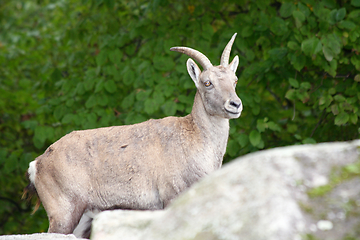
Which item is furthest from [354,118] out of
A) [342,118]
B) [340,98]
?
[340,98]

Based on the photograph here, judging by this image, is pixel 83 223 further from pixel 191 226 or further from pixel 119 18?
pixel 119 18

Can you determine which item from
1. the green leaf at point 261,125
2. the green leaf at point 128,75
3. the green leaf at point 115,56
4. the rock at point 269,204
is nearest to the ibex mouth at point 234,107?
the rock at point 269,204

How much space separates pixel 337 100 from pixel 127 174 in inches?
151

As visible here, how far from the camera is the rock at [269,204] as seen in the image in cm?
230

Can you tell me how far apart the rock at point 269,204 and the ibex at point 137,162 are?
2.03 m

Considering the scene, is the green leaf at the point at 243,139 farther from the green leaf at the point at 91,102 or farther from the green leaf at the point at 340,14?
the green leaf at the point at 91,102

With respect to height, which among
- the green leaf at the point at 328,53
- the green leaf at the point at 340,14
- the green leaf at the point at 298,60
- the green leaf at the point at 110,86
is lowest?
the green leaf at the point at 110,86

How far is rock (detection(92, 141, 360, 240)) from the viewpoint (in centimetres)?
230

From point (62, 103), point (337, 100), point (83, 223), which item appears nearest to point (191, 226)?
point (83, 223)

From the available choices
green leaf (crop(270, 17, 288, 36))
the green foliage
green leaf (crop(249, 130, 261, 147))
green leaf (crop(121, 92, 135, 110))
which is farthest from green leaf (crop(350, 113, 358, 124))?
green leaf (crop(121, 92, 135, 110))

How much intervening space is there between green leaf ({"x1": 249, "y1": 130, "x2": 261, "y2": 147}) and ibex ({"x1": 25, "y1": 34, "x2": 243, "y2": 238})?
1.80 metres

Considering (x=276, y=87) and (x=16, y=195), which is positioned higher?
(x=276, y=87)

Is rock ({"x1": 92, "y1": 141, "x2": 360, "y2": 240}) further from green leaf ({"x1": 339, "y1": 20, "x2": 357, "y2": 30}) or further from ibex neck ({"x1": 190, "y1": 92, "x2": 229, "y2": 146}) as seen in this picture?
green leaf ({"x1": 339, "y1": 20, "x2": 357, "y2": 30})

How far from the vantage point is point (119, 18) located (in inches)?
394
